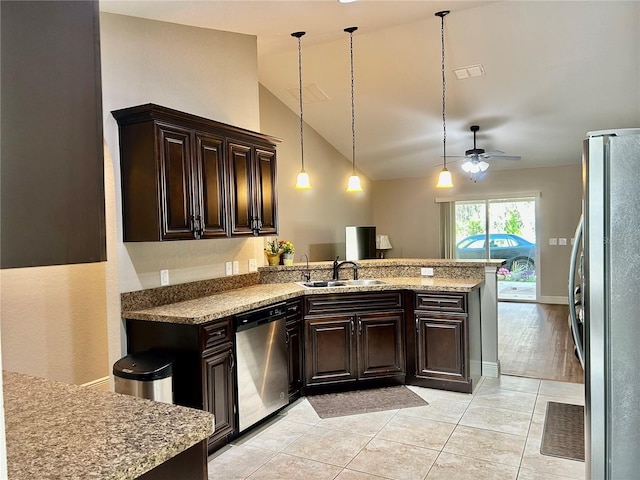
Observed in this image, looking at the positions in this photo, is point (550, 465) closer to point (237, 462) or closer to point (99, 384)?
point (237, 462)

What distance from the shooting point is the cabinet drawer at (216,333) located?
280 centimetres

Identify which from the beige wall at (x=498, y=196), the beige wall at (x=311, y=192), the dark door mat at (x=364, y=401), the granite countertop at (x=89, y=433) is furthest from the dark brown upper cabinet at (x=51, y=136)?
the beige wall at (x=498, y=196)

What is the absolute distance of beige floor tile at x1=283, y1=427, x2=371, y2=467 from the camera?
2.79 meters

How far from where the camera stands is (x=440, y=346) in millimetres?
3871

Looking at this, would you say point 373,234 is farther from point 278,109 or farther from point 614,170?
point 614,170

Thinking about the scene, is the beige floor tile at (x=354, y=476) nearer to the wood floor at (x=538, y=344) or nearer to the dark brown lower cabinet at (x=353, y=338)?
the dark brown lower cabinet at (x=353, y=338)

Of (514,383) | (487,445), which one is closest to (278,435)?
(487,445)

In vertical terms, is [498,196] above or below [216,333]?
above

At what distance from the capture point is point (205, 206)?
332 cm

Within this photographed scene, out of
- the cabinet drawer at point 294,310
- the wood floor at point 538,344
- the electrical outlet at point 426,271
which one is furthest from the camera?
the electrical outlet at point 426,271

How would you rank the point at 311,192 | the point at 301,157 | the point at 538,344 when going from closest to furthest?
the point at 538,344 → the point at 301,157 → the point at 311,192

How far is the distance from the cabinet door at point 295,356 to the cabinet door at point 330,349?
2.2 inches

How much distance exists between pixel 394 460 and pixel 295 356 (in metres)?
1.23

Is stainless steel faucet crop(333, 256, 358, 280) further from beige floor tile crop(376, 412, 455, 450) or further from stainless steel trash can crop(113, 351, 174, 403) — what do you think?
stainless steel trash can crop(113, 351, 174, 403)
